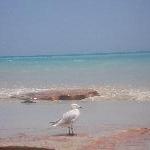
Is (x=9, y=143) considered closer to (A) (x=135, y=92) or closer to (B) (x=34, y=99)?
(B) (x=34, y=99)

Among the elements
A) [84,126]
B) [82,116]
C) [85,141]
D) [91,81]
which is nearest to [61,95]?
[82,116]

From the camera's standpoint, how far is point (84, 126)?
11.7 meters

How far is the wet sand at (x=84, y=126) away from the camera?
9.37m

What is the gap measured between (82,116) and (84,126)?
5.26 feet

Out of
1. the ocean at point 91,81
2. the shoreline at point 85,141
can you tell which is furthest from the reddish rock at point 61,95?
the shoreline at point 85,141

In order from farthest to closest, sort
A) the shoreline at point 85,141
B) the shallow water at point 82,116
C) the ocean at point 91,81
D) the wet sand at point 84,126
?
1. the ocean at point 91,81
2. the shallow water at point 82,116
3. the wet sand at point 84,126
4. the shoreline at point 85,141

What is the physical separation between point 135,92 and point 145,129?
7860 millimetres

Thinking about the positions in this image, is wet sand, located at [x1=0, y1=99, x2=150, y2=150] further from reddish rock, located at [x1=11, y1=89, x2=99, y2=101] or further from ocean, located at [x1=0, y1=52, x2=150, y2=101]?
ocean, located at [x1=0, y1=52, x2=150, y2=101]

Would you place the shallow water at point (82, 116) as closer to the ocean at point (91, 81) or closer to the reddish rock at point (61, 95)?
the reddish rock at point (61, 95)

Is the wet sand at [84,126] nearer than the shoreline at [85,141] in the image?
No

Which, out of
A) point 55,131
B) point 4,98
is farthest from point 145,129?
point 4,98

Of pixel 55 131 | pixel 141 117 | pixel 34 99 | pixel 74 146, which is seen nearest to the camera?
pixel 74 146

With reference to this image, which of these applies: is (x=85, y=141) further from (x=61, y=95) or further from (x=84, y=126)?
(x=61, y=95)

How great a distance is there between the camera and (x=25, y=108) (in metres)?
15.0
